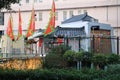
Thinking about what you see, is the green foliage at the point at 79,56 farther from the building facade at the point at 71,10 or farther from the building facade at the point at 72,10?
the building facade at the point at 72,10

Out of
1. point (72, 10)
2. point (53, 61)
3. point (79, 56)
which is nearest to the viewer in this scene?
point (79, 56)

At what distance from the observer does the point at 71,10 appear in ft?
258

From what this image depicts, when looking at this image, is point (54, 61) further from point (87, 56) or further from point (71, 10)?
point (71, 10)

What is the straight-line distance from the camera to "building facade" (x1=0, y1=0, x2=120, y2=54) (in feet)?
242

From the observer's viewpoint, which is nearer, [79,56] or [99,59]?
[99,59]

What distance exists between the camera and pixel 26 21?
81.8 meters

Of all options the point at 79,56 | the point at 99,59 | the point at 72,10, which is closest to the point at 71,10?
the point at 72,10

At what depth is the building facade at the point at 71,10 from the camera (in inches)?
2908

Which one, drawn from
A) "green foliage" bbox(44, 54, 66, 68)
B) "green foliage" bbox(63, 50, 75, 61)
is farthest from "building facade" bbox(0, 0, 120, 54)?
"green foliage" bbox(63, 50, 75, 61)

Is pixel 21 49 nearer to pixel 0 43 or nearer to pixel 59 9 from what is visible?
pixel 0 43

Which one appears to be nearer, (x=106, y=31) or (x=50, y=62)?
(x=50, y=62)

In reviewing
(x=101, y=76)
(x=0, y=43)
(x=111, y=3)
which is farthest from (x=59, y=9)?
(x=101, y=76)

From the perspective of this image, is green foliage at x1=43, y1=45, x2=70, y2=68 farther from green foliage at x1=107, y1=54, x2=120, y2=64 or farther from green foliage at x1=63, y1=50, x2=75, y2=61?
green foliage at x1=107, y1=54, x2=120, y2=64

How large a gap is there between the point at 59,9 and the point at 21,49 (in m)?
27.1
